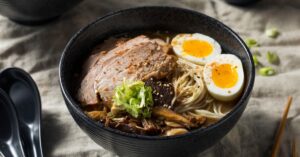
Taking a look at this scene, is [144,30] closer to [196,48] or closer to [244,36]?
[196,48]

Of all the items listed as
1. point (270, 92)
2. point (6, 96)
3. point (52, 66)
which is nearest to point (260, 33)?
point (270, 92)

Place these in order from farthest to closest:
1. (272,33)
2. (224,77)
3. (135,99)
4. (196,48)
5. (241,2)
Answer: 1. (241,2)
2. (272,33)
3. (196,48)
4. (224,77)
5. (135,99)

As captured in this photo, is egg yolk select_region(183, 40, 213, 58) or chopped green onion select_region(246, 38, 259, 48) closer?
egg yolk select_region(183, 40, 213, 58)

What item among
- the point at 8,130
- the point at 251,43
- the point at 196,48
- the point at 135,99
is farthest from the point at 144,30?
the point at 8,130

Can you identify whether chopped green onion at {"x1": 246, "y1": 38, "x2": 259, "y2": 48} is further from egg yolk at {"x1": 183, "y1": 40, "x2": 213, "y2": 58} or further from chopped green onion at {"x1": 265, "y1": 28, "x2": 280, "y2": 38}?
egg yolk at {"x1": 183, "y1": 40, "x2": 213, "y2": 58}

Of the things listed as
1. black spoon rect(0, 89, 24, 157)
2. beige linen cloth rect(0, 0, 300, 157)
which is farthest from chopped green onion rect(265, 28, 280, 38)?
black spoon rect(0, 89, 24, 157)

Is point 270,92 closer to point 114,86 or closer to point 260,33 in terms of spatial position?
point 260,33
